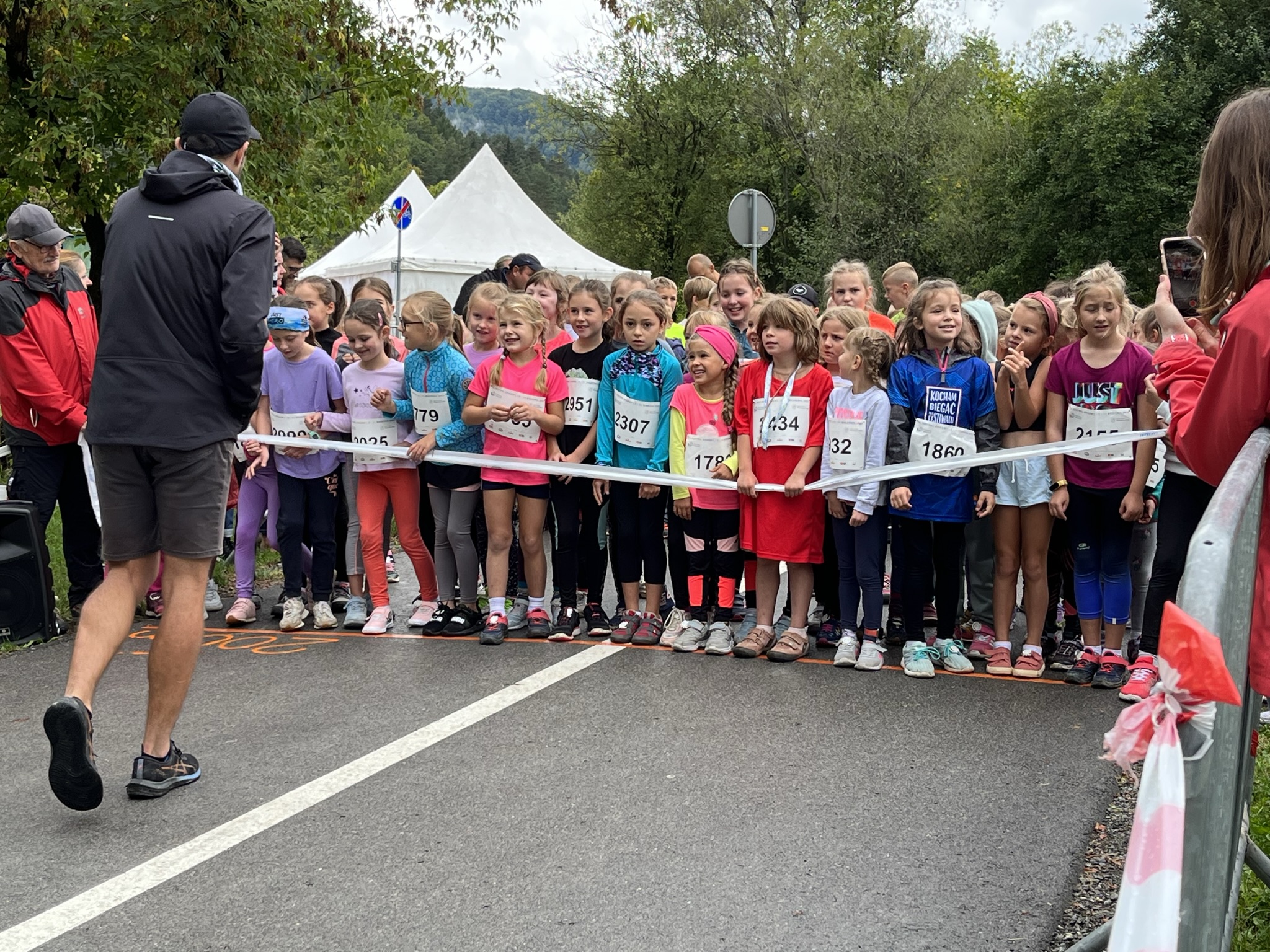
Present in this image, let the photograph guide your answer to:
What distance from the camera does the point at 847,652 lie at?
667cm

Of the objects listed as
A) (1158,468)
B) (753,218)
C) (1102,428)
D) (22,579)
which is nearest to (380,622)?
(22,579)

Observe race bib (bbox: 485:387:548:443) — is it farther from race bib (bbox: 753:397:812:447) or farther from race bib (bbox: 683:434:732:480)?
race bib (bbox: 753:397:812:447)

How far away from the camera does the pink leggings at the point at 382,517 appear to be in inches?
300

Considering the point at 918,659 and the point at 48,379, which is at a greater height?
the point at 48,379

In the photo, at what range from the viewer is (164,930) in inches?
140

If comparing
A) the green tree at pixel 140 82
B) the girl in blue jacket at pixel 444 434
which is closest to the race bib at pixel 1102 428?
the girl in blue jacket at pixel 444 434

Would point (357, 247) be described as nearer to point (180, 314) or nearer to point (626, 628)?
point (626, 628)

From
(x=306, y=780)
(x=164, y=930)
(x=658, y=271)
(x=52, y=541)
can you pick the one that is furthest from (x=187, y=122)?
(x=658, y=271)

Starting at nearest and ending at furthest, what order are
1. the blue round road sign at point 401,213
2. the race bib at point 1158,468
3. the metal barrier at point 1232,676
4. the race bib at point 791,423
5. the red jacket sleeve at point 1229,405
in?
the metal barrier at point 1232,676 < the red jacket sleeve at point 1229,405 < the race bib at point 1158,468 < the race bib at point 791,423 < the blue round road sign at point 401,213

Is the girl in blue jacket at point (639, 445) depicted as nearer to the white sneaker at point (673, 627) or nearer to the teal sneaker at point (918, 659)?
the white sneaker at point (673, 627)

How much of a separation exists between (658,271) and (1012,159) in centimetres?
1279

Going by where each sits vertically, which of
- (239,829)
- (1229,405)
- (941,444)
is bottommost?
(239,829)

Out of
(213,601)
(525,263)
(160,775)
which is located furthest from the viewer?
(525,263)

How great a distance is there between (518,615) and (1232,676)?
6.07 metres
